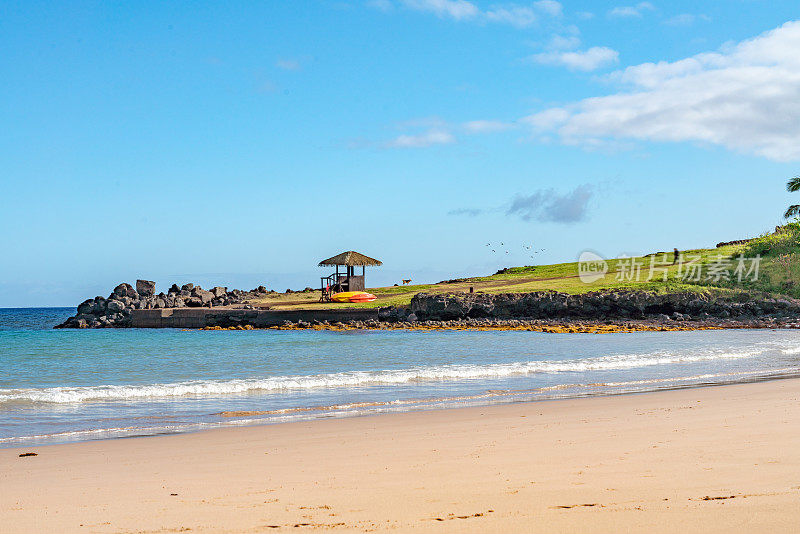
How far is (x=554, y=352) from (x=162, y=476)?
68.1ft

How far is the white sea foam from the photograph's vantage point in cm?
1489

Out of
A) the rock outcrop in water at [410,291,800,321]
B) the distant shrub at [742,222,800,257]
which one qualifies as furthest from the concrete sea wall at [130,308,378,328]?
the distant shrub at [742,222,800,257]

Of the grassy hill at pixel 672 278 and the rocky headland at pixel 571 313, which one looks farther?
the grassy hill at pixel 672 278

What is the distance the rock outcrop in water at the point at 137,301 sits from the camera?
6297 centimetres

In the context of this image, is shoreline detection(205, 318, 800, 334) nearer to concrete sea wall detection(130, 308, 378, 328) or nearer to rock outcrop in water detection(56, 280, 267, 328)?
concrete sea wall detection(130, 308, 378, 328)

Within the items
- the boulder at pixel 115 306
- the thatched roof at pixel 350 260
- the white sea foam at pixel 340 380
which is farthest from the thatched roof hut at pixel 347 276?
the white sea foam at pixel 340 380

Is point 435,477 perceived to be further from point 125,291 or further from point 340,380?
point 125,291

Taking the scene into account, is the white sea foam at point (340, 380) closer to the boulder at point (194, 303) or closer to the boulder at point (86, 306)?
the boulder at point (194, 303)

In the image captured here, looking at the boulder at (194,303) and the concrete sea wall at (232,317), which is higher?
the boulder at (194,303)

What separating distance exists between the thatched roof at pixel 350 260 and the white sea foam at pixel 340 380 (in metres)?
41.9

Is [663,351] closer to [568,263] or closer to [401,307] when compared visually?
[401,307]

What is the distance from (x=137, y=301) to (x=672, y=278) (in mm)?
46484

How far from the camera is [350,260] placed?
63.8 m

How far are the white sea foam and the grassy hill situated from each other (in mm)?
30443
